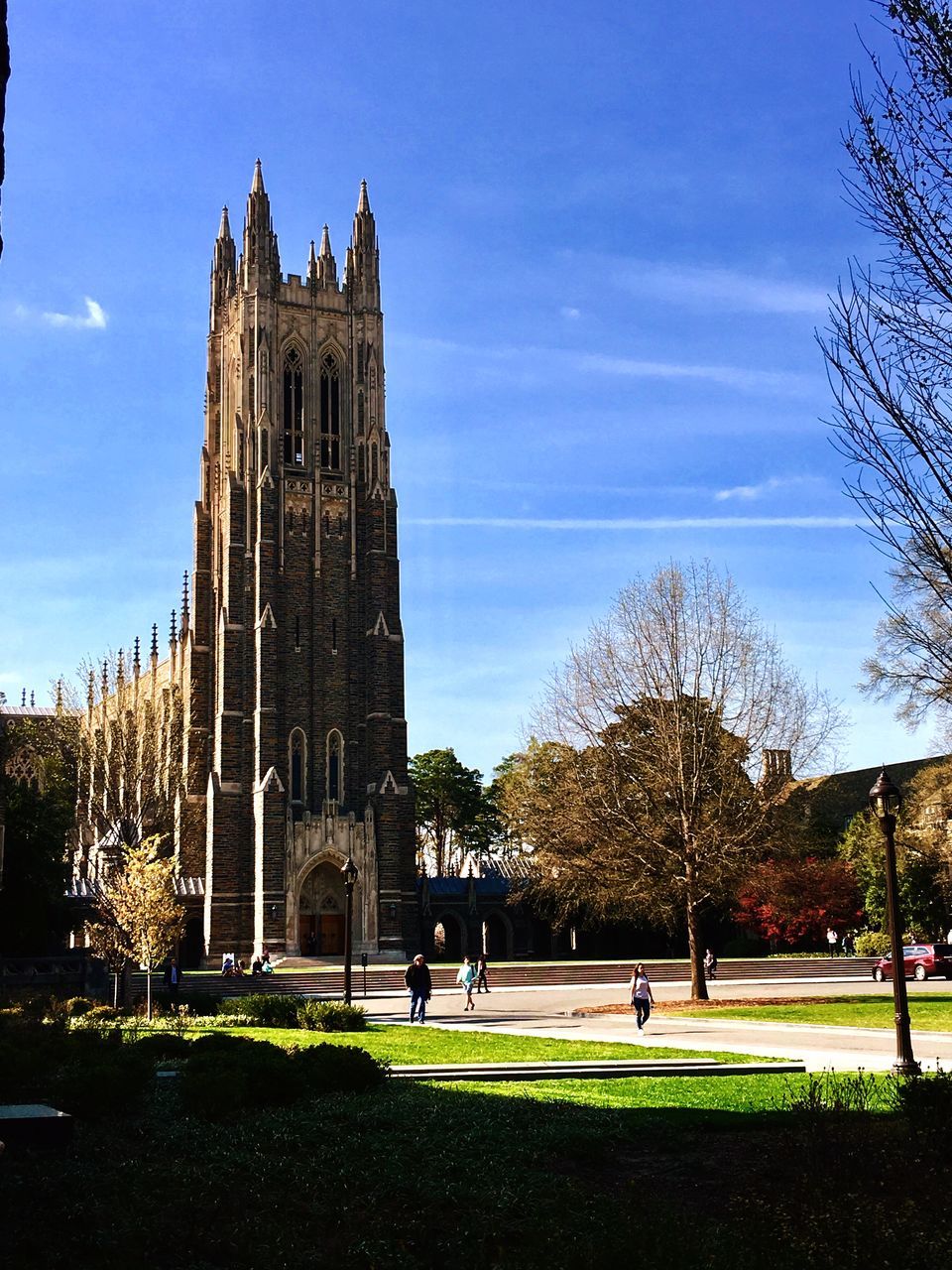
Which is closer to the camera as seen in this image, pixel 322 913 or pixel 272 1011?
pixel 272 1011

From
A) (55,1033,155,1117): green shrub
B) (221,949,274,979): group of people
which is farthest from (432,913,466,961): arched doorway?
(55,1033,155,1117): green shrub

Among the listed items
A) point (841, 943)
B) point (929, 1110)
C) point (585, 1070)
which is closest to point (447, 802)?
point (841, 943)

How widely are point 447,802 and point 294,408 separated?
26.2 m

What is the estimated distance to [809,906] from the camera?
53812 millimetres

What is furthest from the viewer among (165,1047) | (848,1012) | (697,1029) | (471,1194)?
(848,1012)

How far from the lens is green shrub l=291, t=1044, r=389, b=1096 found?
13641mm

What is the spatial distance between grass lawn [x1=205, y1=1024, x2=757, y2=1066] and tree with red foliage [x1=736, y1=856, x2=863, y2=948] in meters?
30.4

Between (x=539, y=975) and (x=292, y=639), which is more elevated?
(x=292, y=639)

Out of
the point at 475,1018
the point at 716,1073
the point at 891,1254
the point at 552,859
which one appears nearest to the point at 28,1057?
the point at 716,1073

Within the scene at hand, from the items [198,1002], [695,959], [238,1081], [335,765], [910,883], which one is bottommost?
[198,1002]

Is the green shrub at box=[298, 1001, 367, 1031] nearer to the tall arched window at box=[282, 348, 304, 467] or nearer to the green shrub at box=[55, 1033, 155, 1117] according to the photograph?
the green shrub at box=[55, 1033, 155, 1117]

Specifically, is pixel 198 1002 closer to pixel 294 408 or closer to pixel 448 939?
pixel 294 408

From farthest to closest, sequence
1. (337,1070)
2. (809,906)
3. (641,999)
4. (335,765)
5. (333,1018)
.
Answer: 1. (335,765)
2. (809,906)
3. (333,1018)
4. (641,999)
5. (337,1070)

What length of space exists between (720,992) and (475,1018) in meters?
10.9
